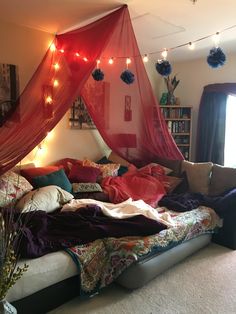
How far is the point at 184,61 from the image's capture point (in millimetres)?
5340

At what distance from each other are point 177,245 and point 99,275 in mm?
854

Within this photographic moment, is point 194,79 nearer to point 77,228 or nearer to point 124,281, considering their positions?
point 77,228

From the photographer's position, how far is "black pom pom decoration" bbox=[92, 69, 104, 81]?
3188 mm

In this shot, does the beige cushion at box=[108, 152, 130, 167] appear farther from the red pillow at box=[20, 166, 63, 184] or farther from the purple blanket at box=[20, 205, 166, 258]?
the purple blanket at box=[20, 205, 166, 258]

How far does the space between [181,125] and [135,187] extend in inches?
82.6

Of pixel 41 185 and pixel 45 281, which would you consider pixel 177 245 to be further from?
pixel 41 185

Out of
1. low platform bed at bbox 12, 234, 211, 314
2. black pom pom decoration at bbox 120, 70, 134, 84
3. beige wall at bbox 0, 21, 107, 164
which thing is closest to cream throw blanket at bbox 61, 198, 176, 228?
low platform bed at bbox 12, 234, 211, 314

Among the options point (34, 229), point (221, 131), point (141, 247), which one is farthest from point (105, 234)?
point (221, 131)

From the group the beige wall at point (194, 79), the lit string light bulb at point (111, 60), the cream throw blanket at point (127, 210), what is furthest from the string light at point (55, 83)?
the beige wall at point (194, 79)

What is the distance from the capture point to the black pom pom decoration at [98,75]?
10.5 feet

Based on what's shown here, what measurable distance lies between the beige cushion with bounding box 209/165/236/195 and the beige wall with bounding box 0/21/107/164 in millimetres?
1903

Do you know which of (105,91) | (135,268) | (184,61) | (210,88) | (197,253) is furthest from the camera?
(184,61)

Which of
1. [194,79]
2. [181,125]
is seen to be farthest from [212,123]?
[194,79]

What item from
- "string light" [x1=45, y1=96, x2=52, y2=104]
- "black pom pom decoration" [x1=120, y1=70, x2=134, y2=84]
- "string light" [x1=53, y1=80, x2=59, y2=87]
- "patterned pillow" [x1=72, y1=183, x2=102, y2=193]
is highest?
"black pom pom decoration" [x1=120, y1=70, x2=134, y2=84]
